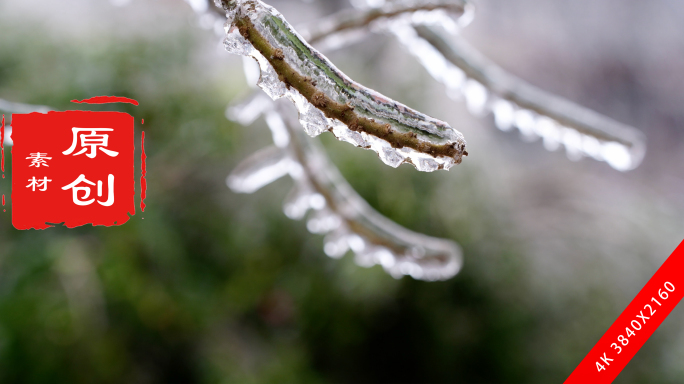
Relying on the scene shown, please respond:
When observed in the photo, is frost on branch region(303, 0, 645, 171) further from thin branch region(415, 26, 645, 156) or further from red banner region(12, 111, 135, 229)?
red banner region(12, 111, 135, 229)

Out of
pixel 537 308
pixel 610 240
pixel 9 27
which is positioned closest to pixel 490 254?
pixel 537 308

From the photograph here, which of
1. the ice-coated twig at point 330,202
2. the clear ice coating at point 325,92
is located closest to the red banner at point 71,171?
the ice-coated twig at point 330,202

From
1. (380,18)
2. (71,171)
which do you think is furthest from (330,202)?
(71,171)

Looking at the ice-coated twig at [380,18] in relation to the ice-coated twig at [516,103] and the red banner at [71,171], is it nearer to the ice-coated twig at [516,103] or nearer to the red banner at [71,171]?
the ice-coated twig at [516,103]

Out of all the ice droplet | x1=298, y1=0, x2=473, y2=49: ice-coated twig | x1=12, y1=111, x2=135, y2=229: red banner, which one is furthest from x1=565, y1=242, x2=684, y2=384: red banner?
x1=12, y1=111, x2=135, y2=229: red banner

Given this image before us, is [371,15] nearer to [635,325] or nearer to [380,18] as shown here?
[380,18]
